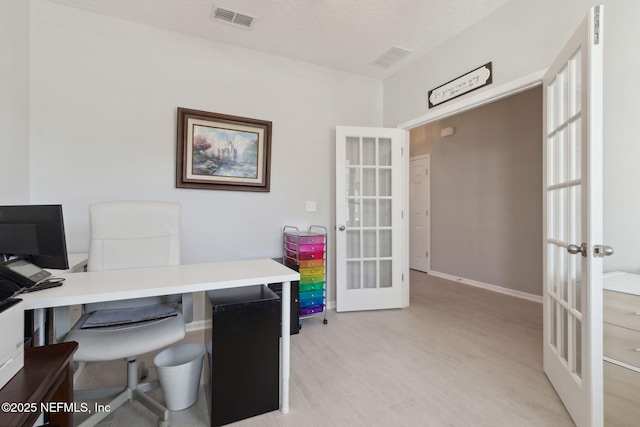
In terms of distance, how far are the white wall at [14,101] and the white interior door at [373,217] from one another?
2.63m

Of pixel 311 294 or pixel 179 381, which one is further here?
pixel 311 294

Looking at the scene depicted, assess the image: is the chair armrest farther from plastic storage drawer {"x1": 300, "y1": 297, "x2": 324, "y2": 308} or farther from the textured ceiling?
the textured ceiling

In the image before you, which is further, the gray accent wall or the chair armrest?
the gray accent wall

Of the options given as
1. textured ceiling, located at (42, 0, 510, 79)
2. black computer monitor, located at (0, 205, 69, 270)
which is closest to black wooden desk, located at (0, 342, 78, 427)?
black computer monitor, located at (0, 205, 69, 270)

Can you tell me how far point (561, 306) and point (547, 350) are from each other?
43 centimetres

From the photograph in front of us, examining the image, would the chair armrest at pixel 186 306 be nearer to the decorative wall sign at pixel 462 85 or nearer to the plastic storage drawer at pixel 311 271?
the plastic storage drawer at pixel 311 271

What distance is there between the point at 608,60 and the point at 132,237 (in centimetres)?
300

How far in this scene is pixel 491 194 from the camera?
13.7ft

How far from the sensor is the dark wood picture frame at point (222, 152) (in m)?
2.66

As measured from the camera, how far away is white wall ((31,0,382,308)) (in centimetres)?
228

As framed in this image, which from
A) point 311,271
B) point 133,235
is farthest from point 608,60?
point 133,235

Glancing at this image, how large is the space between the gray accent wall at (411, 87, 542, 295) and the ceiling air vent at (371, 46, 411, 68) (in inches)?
71.3

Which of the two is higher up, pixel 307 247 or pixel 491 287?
pixel 307 247

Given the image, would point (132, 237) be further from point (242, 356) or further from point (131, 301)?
point (242, 356)
